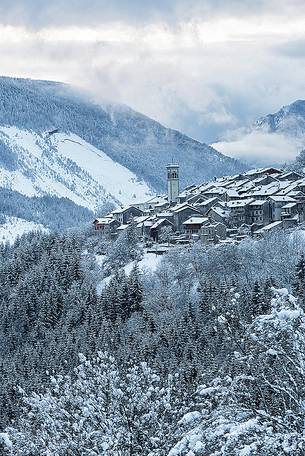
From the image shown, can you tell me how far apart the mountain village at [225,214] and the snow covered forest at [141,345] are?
378 centimetres

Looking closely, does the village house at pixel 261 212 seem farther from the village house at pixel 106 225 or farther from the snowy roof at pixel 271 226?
the village house at pixel 106 225

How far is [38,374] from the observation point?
75.4 meters

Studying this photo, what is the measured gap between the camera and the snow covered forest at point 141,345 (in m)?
18.2

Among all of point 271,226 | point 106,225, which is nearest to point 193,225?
point 271,226

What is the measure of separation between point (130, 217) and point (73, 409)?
88489 mm

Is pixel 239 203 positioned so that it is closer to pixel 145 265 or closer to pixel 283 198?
pixel 283 198

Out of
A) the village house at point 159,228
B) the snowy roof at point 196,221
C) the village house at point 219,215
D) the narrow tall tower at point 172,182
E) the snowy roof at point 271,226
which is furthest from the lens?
A: the narrow tall tower at point 172,182

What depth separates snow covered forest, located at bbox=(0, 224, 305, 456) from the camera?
59.8ft

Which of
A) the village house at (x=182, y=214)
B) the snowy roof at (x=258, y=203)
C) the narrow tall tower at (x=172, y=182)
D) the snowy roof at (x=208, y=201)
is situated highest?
the narrow tall tower at (x=172, y=182)

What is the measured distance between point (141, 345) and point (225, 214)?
29.3 metres

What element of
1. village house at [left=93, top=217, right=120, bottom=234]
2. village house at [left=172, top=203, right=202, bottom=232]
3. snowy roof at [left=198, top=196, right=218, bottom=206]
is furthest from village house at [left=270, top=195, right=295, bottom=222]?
village house at [left=93, top=217, right=120, bottom=234]

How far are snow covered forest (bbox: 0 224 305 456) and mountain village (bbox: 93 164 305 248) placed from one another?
3781 millimetres

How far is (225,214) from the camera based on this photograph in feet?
324

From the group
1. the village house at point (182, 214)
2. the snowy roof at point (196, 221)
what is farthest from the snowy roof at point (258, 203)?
the village house at point (182, 214)
